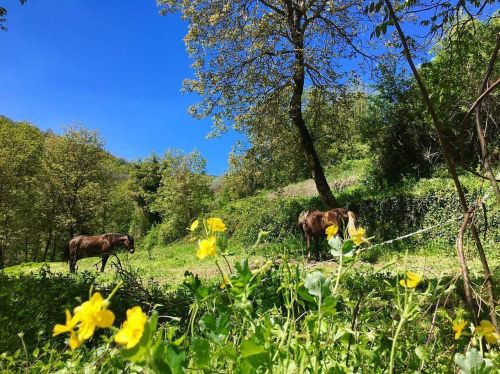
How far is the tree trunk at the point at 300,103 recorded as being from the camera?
43.6 ft

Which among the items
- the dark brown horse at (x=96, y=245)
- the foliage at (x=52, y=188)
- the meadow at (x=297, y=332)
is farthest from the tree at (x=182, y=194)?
the meadow at (x=297, y=332)

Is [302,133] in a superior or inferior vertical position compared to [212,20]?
inferior

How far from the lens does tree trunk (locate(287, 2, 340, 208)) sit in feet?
43.6

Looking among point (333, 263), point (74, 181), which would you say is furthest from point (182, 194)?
point (333, 263)

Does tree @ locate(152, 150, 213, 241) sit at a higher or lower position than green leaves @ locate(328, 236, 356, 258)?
higher

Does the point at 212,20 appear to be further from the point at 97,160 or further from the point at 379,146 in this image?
the point at 97,160

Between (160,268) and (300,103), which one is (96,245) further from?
(300,103)

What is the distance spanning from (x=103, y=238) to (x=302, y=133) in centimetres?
790

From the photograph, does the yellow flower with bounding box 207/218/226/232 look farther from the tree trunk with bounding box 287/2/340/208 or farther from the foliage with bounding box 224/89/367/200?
the foliage with bounding box 224/89/367/200

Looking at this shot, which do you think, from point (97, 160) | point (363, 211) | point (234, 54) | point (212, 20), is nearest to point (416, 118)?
point (363, 211)

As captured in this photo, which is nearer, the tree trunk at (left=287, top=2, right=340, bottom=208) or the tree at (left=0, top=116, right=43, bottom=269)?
the tree trunk at (left=287, top=2, right=340, bottom=208)

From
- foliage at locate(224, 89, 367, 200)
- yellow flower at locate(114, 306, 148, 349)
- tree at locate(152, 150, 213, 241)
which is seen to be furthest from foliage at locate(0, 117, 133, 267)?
yellow flower at locate(114, 306, 148, 349)

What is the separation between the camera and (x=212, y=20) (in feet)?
42.2

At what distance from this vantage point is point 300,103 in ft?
46.9
